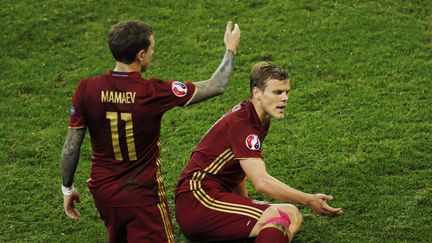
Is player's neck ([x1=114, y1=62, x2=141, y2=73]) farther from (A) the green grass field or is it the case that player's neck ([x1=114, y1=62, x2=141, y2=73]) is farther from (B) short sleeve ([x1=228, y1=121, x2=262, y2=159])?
(A) the green grass field

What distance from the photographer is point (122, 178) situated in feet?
19.3

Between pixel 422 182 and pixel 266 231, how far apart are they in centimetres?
285

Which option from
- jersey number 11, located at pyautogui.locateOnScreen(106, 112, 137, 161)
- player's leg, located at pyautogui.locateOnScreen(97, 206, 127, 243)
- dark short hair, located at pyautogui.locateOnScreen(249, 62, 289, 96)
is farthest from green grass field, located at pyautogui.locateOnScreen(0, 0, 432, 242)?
jersey number 11, located at pyautogui.locateOnScreen(106, 112, 137, 161)

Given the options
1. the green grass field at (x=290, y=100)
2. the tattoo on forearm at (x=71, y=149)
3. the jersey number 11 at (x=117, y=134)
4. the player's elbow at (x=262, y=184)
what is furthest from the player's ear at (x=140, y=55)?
the green grass field at (x=290, y=100)

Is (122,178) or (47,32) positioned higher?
(122,178)

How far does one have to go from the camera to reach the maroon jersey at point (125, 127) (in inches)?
223

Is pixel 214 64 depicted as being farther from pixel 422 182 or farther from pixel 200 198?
pixel 200 198

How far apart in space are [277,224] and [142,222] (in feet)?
3.57

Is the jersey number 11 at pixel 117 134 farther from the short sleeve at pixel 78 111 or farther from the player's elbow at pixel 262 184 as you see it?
the player's elbow at pixel 262 184

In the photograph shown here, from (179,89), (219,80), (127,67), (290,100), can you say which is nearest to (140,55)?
(127,67)

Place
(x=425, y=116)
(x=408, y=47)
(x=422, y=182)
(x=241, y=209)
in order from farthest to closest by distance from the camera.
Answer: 1. (x=408, y=47)
2. (x=425, y=116)
3. (x=422, y=182)
4. (x=241, y=209)

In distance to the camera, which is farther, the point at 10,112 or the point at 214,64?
the point at 214,64

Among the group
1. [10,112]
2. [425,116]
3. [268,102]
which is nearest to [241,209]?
[268,102]

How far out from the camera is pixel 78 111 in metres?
5.79
